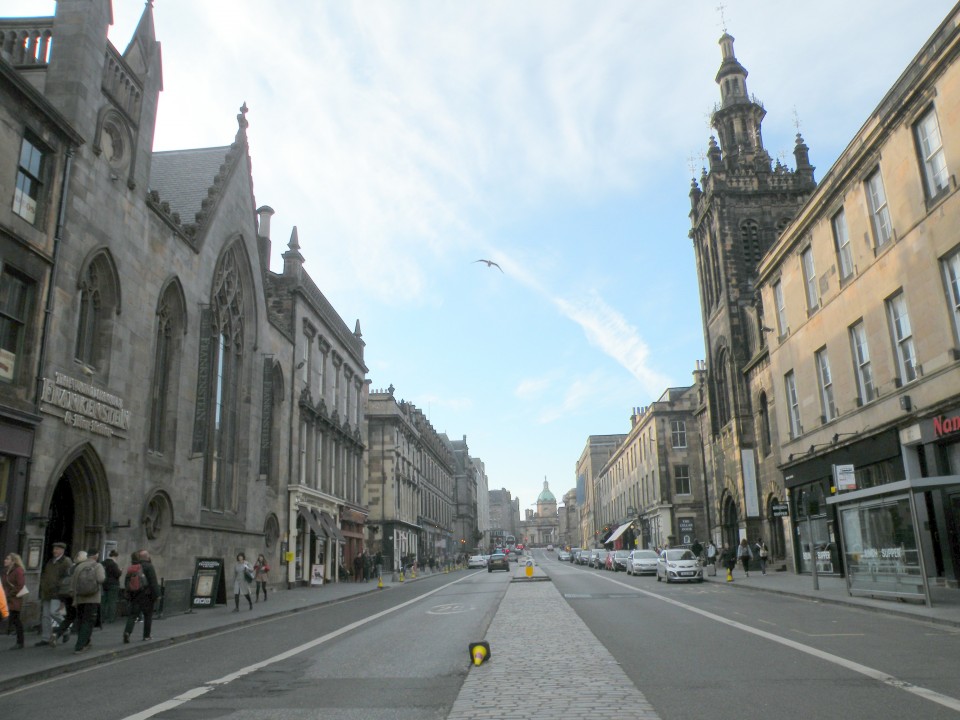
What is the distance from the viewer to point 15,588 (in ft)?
42.2

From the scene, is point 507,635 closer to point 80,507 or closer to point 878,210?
point 80,507

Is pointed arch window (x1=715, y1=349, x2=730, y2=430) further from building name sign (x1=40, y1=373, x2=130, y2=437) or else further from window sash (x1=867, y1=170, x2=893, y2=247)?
building name sign (x1=40, y1=373, x2=130, y2=437)

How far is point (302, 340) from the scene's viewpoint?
37.4 metres

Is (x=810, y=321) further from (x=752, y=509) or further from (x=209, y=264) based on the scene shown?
(x=209, y=264)

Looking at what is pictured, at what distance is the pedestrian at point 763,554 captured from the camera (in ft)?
113

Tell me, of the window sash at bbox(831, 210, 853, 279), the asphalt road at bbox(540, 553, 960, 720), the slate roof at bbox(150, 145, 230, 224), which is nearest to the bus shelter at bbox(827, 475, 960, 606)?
the asphalt road at bbox(540, 553, 960, 720)

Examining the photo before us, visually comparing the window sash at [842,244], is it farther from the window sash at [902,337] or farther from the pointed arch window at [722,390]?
the pointed arch window at [722,390]

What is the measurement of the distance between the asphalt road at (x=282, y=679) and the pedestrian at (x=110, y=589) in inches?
90.8

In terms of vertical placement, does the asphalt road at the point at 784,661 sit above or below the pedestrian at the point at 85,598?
below

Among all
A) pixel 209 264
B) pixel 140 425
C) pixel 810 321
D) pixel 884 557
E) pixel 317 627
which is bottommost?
pixel 317 627

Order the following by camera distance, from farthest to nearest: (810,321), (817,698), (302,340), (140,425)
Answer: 1. (302,340)
2. (810,321)
3. (140,425)
4. (817,698)

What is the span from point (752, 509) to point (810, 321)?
13230 mm

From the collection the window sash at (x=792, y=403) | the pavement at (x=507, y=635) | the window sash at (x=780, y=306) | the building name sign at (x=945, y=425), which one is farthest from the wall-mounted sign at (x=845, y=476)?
the window sash at (x=780, y=306)

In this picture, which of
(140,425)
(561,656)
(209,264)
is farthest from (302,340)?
(561,656)
